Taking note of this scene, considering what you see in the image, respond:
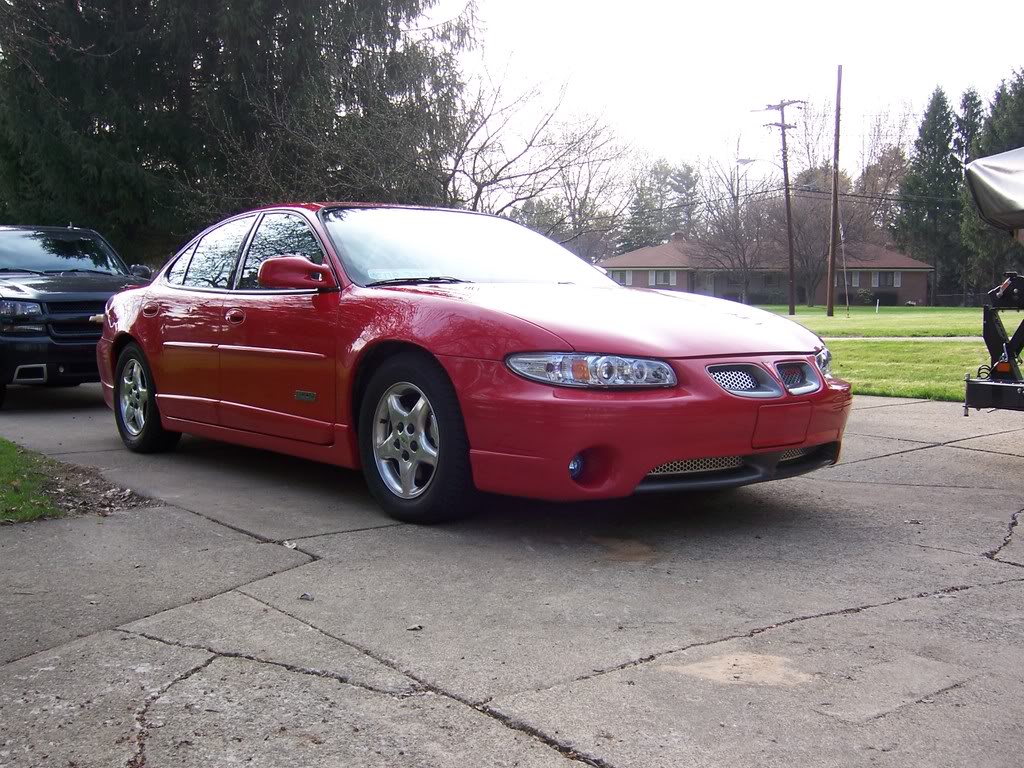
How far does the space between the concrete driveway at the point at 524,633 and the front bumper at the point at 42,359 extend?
4563 mm

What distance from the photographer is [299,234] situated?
5.84 metres

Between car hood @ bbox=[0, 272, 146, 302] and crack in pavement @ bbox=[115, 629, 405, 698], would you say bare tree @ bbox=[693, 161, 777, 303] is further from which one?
crack in pavement @ bbox=[115, 629, 405, 698]

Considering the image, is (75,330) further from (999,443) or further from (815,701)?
(815,701)

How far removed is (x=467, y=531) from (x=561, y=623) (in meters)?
1.31

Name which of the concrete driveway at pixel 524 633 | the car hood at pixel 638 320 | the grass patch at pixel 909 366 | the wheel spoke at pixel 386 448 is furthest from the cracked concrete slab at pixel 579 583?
the grass patch at pixel 909 366

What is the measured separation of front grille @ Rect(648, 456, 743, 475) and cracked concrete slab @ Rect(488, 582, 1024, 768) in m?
1.07

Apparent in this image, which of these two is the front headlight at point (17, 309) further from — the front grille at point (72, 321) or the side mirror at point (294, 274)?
the side mirror at point (294, 274)

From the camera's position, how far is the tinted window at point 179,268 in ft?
22.4

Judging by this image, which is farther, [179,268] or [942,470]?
[179,268]

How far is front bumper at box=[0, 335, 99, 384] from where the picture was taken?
9414 mm

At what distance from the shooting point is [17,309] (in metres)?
9.52

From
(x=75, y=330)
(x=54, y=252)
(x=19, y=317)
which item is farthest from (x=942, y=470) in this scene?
(x=54, y=252)

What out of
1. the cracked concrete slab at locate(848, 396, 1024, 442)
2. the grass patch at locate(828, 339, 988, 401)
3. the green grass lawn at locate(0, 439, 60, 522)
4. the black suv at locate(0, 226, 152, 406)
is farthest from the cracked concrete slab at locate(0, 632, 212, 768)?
the grass patch at locate(828, 339, 988, 401)

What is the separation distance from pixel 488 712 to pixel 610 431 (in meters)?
1.66
